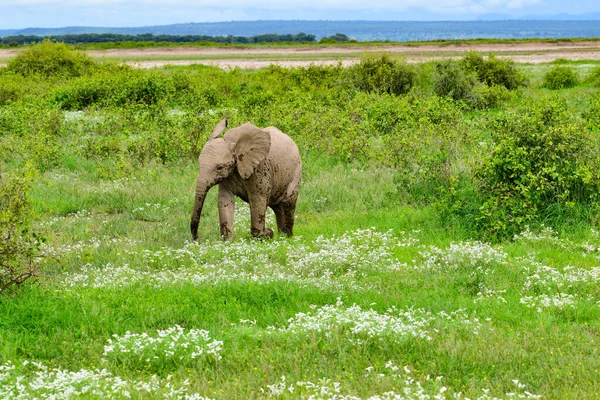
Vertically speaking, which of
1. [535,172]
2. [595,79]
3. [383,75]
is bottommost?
[535,172]

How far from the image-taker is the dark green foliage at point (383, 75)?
111 feet

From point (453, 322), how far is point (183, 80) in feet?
86.4

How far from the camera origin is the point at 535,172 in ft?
45.1

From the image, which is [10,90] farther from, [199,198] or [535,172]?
[535,172]

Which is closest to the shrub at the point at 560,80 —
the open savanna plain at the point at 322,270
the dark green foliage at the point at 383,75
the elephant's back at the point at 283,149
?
the dark green foliage at the point at 383,75

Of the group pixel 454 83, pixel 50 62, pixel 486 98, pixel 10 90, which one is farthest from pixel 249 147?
pixel 50 62

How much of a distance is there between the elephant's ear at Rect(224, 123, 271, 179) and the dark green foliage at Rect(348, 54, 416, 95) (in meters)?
21.7

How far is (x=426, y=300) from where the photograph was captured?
9.30 m

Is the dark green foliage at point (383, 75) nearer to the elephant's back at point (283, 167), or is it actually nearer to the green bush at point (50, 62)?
the green bush at point (50, 62)

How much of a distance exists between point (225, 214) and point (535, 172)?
5936 millimetres

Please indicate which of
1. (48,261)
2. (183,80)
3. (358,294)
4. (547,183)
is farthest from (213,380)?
(183,80)

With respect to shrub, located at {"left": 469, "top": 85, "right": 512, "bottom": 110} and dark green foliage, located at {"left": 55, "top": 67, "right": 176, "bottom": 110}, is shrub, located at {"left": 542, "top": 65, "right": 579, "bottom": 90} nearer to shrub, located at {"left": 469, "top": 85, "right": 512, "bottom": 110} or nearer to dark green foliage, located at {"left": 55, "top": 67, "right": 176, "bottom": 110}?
shrub, located at {"left": 469, "top": 85, "right": 512, "bottom": 110}

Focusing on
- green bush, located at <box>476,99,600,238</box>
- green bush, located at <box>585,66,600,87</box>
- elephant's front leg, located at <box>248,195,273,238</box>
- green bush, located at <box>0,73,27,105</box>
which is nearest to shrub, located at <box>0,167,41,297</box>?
elephant's front leg, located at <box>248,195,273,238</box>

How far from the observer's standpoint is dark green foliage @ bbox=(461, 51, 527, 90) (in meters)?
35.3
